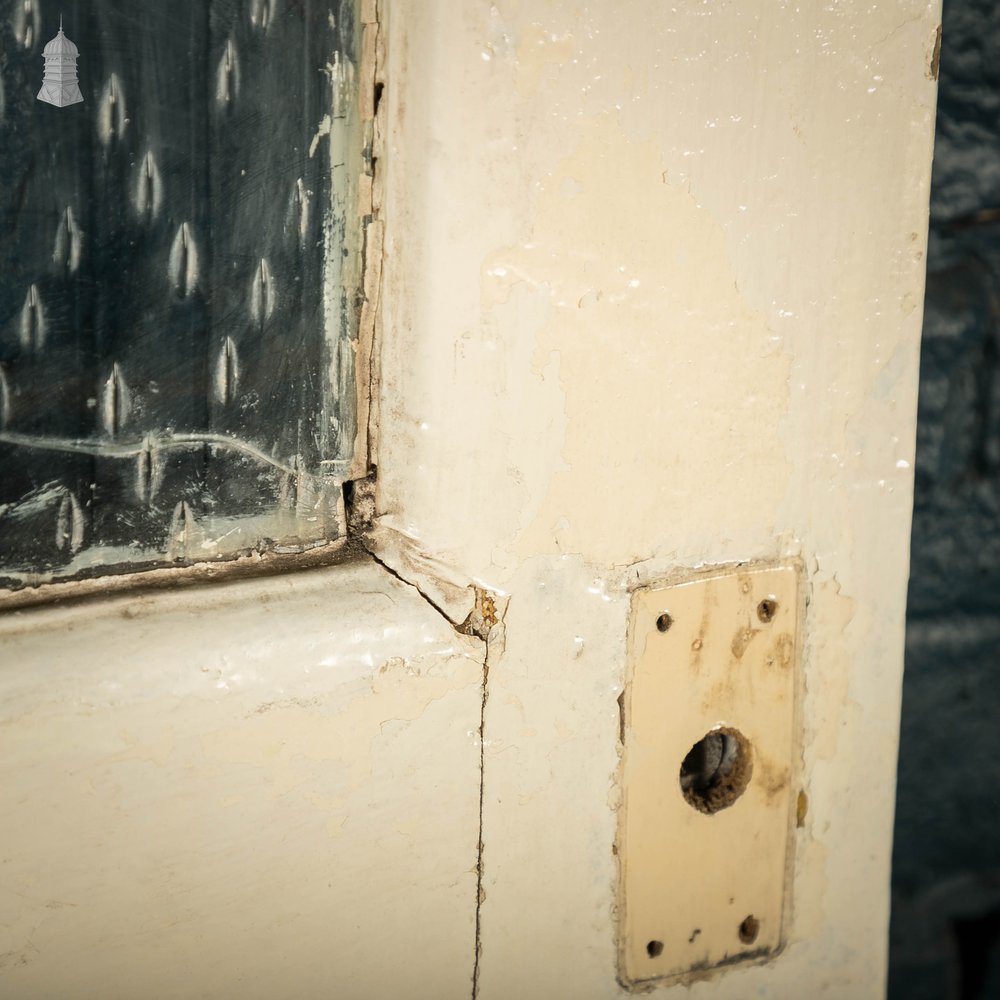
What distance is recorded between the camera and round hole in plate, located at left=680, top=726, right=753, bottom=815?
937mm

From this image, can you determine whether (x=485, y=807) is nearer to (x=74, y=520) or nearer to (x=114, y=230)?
(x=74, y=520)

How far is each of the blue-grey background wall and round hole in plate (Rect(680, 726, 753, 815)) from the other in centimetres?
64

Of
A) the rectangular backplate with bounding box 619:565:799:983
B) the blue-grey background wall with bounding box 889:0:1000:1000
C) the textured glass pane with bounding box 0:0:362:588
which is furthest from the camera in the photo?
the blue-grey background wall with bounding box 889:0:1000:1000

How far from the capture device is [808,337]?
88cm

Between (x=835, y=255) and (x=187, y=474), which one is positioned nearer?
(x=187, y=474)

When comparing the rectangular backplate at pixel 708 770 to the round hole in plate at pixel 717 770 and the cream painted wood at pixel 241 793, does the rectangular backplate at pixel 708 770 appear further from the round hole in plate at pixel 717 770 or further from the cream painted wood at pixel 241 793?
the cream painted wood at pixel 241 793

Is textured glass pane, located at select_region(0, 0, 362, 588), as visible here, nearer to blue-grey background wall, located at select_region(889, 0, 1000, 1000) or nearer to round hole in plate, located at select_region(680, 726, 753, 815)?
round hole in plate, located at select_region(680, 726, 753, 815)

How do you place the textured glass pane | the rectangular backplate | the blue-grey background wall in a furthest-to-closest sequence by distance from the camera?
the blue-grey background wall, the rectangular backplate, the textured glass pane

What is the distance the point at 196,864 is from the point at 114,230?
41 cm

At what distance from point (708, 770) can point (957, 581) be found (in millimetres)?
705

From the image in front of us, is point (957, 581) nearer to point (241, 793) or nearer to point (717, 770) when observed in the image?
point (717, 770)

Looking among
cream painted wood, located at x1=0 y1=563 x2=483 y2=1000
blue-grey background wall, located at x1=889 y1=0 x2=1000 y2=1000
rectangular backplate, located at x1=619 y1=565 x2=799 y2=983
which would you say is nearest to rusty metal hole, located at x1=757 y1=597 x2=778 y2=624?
rectangular backplate, located at x1=619 y1=565 x2=799 y2=983

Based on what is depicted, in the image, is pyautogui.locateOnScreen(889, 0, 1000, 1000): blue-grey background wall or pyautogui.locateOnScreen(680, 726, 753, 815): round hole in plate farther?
pyautogui.locateOnScreen(889, 0, 1000, 1000): blue-grey background wall

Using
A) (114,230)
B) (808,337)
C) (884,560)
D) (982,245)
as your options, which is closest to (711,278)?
(808,337)
